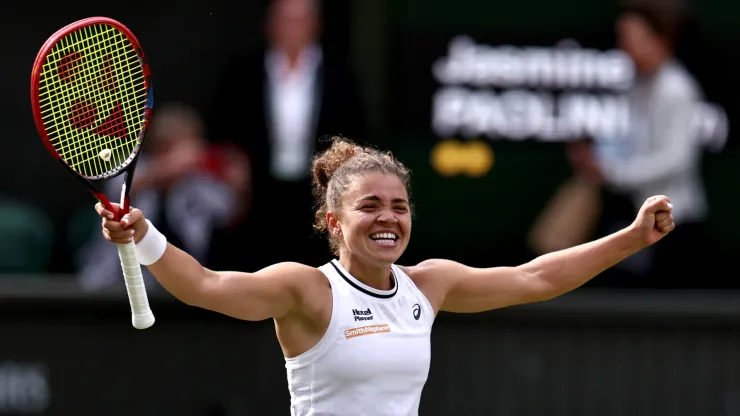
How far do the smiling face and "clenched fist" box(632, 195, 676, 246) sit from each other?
3.18 feet

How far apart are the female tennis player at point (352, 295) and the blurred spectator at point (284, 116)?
3655 mm

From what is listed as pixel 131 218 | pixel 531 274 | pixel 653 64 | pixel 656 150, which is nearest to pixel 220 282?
pixel 131 218

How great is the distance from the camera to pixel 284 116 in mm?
10102

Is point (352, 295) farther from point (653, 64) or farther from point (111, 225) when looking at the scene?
point (653, 64)

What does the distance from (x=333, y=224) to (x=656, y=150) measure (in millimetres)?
4286

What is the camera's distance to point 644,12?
9.95m

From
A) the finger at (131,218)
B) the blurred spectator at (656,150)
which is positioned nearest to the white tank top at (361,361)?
the finger at (131,218)

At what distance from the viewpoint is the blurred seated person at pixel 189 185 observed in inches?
397

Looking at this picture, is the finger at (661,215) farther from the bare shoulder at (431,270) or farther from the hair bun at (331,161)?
the hair bun at (331,161)

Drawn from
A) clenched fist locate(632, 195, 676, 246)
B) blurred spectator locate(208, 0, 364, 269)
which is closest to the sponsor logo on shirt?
clenched fist locate(632, 195, 676, 246)

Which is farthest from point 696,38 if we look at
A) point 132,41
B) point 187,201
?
point 132,41

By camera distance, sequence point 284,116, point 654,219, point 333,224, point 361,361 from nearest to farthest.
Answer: point 361,361 → point 333,224 → point 654,219 → point 284,116

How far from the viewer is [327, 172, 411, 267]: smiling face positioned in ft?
19.5

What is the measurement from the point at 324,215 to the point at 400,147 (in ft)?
12.3
